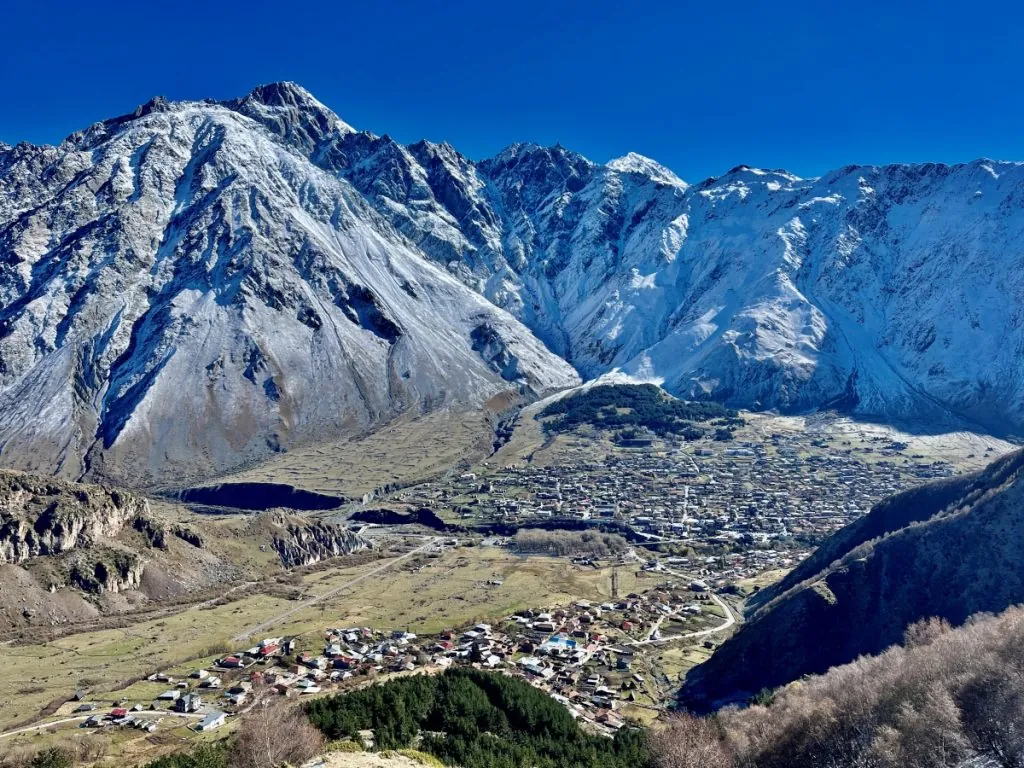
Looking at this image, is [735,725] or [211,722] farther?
[211,722]

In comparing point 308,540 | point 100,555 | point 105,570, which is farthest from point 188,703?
point 308,540

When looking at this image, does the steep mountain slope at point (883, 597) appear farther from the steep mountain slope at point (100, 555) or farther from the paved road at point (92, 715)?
the steep mountain slope at point (100, 555)

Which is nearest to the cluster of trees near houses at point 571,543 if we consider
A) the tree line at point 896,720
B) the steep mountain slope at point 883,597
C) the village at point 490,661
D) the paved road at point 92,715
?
the village at point 490,661

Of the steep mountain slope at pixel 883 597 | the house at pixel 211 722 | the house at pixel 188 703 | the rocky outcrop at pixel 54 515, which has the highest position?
the rocky outcrop at pixel 54 515

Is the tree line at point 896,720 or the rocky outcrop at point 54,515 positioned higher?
the rocky outcrop at point 54,515

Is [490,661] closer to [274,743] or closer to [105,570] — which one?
[274,743]

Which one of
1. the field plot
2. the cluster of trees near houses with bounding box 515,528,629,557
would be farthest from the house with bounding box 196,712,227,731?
the cluster of trees near houses with bounding box 515,528,629,557

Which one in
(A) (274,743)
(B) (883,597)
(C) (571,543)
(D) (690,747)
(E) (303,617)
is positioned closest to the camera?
(A) (274,743)
